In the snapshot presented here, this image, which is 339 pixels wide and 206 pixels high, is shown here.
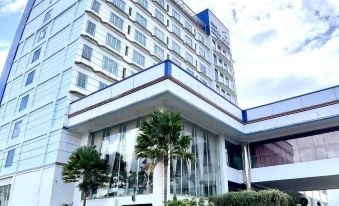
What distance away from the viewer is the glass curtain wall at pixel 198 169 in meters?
22.2

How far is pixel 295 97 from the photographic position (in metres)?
27.0

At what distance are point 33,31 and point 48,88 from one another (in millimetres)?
13052

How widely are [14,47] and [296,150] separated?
3889 cm

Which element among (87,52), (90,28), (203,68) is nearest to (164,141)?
(87,52)

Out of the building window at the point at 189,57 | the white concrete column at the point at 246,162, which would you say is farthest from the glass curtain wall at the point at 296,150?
the building window at the point at 189,57

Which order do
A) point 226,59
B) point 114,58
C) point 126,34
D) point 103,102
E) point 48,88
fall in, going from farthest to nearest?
point 226,59 < point 126,34 < point 114,58 < point 48,88 < point 103,102

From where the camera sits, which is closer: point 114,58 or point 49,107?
point 49,107

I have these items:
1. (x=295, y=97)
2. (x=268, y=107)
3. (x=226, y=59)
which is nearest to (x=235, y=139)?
(x=268, y=107)

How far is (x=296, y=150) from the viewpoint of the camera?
1082 inches

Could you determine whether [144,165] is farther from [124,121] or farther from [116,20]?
[116,20]

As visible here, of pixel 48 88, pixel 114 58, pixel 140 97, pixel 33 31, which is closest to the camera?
pixel 140 97

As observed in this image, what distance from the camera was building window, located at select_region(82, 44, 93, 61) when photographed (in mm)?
30522

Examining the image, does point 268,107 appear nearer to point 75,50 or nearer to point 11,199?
point 75,50

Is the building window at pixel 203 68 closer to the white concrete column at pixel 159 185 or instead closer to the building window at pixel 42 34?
the building window at pixel 42 34
